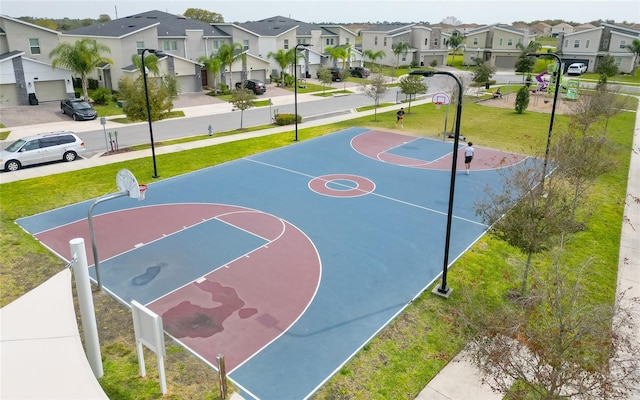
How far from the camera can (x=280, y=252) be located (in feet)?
48.5

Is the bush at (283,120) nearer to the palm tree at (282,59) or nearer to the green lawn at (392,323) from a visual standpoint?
the green lawn at (392,323)

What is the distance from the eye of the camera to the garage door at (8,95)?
38.6m

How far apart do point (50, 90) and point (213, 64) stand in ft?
51.8

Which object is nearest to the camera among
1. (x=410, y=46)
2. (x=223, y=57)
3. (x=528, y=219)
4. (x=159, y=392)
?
(x=159, y=392)

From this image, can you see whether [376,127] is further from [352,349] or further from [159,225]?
[352,349]

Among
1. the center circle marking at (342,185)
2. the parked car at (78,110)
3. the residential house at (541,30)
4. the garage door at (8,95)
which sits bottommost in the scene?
the center circle marking at (342,185)

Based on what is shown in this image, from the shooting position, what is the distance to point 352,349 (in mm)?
10469

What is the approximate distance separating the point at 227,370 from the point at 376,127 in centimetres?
2730

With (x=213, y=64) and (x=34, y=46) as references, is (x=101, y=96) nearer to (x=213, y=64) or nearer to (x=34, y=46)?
(x=34, y=46)

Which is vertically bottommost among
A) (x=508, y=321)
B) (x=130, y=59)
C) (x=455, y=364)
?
(x=455, y=364)

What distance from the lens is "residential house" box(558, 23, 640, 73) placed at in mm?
70562

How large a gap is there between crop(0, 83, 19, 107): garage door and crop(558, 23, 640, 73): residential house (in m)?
73.1

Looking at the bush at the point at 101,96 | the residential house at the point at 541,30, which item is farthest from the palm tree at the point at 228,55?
the residential house at the point at 541,30

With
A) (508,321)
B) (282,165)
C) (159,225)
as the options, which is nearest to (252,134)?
(282,165)
